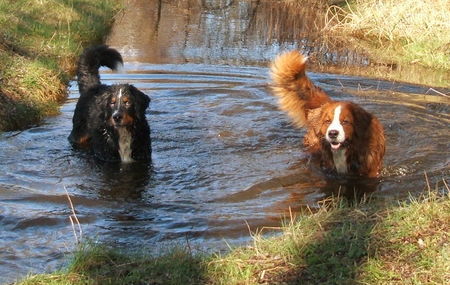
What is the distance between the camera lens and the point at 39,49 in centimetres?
1175

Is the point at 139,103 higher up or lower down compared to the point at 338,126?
higher up

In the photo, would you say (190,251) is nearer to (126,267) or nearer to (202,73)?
(126,267)

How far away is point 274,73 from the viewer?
25.0 ft

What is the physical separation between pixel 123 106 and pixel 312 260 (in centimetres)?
366

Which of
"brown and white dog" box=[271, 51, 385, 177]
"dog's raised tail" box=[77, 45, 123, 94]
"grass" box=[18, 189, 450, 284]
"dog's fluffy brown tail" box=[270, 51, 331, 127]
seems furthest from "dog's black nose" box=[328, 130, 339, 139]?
"dog's raised tail" box=[77, 45, 123, 94]

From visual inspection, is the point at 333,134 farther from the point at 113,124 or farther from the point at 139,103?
the point at 113,124

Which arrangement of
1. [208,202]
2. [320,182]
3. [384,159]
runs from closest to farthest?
[208,202] < [320,182] < [384,159]

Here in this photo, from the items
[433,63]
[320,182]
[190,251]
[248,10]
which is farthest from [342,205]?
[248,10]

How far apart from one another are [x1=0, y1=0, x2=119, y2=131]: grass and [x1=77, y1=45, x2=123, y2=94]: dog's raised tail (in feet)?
3.12

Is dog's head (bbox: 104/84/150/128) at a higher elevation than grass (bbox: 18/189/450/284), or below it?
higher

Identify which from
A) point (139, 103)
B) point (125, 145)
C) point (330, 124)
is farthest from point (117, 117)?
point (330, 124)

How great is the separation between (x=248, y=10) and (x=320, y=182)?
48.2 ft

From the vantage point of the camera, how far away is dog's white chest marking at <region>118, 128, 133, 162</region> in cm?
741

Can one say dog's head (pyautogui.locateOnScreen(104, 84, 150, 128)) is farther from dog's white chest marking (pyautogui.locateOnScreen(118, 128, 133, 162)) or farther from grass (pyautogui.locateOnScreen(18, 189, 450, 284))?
grass (pyautogui.locateOnScreen(18, 189, 450, 284))
